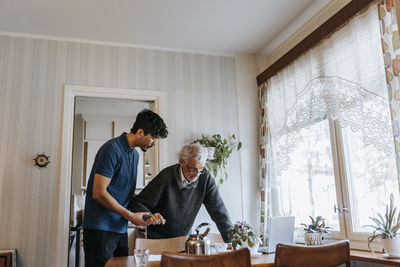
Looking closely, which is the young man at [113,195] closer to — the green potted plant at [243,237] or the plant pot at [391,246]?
the green potted plant at [243,237]

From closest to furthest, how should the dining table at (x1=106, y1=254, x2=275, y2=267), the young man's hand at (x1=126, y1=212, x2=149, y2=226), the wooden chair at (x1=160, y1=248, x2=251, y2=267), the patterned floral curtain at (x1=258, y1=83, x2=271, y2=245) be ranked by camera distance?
the wooden chair at (x1=160, y1=248, x2=251, y2=267) < the dining table at (x1=106, y1=254, x2=275, y2=267) < the young man's hand at (x1=126, y1=212, x2=149, y2=226) < the patterned floral curtain at (x1=258, y1=83, x2=271, y2=245)

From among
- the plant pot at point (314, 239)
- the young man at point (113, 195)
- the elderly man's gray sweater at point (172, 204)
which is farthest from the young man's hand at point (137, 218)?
the plant pot at point (314, 239)

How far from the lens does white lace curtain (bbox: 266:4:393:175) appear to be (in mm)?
2414

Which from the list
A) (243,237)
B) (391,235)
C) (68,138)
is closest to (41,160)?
(68,138)

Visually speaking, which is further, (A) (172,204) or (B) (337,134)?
(B) (337,134)

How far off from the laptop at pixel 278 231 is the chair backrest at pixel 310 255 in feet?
1.73

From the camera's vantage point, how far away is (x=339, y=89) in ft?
9.01

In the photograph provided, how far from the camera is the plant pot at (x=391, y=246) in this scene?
84.6 inches

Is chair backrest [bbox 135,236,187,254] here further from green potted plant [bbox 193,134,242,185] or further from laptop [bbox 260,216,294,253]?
green potted plant [bbox 193,134,242,185]

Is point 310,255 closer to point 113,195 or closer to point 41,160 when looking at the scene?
point 113,195

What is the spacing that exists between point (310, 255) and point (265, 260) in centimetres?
38

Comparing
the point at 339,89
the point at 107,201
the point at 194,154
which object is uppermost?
the point at 339,89

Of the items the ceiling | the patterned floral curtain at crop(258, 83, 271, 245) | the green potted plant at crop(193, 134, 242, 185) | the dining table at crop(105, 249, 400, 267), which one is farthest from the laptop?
the ceiling

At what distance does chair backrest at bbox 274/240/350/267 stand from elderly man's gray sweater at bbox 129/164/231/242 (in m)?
1.01
